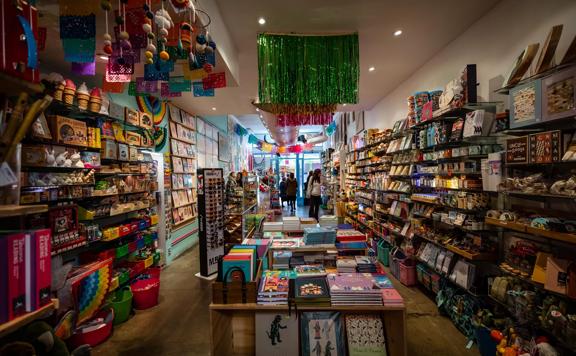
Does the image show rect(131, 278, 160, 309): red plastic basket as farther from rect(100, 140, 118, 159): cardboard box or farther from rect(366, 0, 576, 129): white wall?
rect(366, 0, 576, 129): white wall

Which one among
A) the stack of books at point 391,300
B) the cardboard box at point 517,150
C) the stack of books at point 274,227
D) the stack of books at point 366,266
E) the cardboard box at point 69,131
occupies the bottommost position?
the stack of books at point 391,300

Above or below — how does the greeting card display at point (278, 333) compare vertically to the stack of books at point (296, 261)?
below

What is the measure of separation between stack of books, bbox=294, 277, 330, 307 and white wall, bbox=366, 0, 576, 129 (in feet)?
9.11

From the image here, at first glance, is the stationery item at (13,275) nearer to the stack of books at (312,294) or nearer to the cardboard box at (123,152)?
the stack of books at (312,294)

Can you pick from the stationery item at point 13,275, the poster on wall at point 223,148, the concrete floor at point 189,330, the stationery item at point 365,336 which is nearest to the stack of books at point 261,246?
the stationery item at point 365,336

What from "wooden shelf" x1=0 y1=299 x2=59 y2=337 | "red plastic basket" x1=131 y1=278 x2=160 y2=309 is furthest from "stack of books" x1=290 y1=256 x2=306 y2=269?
"red plastic basket" x1=131 y1=278 x2=160 y2=309

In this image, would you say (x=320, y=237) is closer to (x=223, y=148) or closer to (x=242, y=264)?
(x=242, y=264)

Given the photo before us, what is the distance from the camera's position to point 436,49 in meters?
3.84

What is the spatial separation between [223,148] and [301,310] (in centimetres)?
838

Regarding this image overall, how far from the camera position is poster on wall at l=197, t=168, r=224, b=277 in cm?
472

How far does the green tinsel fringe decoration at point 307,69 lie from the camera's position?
10.4ft

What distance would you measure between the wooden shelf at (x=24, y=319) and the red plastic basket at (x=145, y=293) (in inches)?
108

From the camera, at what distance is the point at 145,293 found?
12.0 feet

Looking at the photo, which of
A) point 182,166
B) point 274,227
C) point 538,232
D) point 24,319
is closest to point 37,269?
point 24,319
